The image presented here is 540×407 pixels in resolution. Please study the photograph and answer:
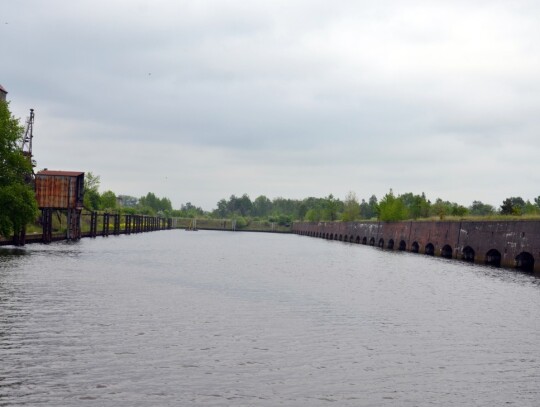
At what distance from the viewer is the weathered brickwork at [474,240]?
56.7 meters

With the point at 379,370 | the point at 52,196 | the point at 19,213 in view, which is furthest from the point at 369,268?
the point at 52,196

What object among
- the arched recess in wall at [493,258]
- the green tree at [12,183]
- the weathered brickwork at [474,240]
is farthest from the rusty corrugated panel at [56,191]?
the arched recess in wall at [493,258]

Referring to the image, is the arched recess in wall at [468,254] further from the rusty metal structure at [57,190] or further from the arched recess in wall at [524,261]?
the rusty metal structure at [57,190]

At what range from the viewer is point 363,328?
24953 mm

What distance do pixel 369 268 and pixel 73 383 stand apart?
46.5 m

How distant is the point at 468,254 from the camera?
73625mm

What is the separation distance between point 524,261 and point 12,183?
5060cm

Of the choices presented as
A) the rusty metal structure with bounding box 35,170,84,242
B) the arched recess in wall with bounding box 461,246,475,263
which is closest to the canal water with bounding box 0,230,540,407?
the arched recess in wall with bounding box 461,246,475,263

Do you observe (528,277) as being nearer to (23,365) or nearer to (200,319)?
(200,319)

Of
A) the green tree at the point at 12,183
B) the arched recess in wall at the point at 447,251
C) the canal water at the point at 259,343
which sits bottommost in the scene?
the canal water at the point at 259,343

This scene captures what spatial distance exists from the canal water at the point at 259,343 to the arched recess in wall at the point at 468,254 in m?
32.7

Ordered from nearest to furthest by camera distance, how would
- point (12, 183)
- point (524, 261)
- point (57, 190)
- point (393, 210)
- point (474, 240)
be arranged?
1. point (12, 183)
2. point (524, 261)
3. point (474, 240)
4. point (57, 190)
5. point (393, 210)

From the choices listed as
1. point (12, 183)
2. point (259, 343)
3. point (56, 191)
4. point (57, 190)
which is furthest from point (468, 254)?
point (56, 191)

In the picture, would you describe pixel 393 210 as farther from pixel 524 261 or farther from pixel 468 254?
pixel 524 261
